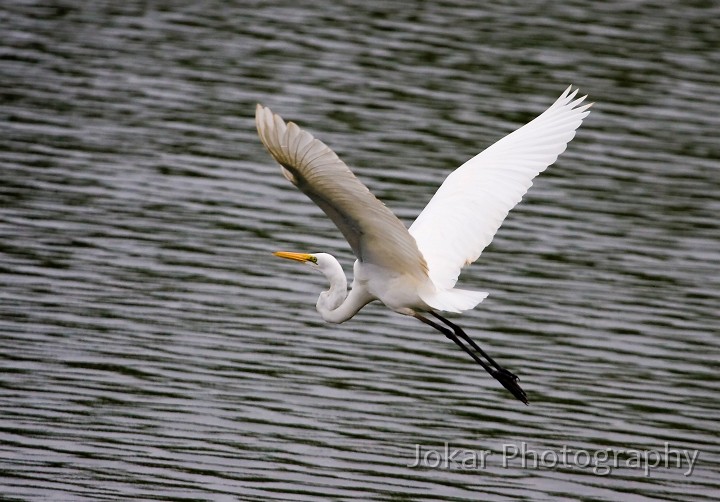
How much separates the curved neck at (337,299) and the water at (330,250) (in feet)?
3.10

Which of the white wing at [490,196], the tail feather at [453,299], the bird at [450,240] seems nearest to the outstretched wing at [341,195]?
the bird at [450,240]

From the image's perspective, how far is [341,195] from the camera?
6.28 metres

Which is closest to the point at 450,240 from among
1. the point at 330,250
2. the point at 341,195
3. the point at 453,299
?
the point at 453,299

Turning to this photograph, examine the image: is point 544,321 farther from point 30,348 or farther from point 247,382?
point 30,348

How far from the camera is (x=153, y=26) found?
18.8 m

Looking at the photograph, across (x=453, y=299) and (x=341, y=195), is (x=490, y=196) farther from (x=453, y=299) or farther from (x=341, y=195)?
(x=341, y=195)

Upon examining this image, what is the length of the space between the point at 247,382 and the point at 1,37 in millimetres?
9878

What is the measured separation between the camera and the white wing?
7.79 meters

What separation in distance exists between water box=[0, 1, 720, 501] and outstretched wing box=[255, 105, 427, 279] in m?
1.50

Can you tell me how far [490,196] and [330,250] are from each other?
420 cm

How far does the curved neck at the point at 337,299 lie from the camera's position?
7.89 meters

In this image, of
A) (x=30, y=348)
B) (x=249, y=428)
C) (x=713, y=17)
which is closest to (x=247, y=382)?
(x=249, y=428)

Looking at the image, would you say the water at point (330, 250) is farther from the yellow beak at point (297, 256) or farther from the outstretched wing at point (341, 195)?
the outstretched wing at point (341, 195)

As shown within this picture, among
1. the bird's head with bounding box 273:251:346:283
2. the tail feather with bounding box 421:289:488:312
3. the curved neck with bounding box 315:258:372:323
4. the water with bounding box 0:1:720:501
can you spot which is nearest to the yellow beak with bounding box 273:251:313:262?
the bird's head with bounding box 273:251:346:283
